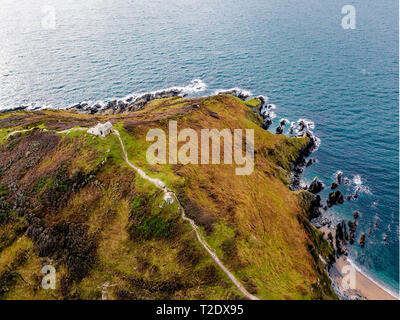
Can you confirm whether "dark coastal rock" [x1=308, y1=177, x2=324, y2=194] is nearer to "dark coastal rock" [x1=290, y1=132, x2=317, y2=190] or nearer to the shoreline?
"dark coastal rock" [x1=290, y1=132, x2=317, y2=190]

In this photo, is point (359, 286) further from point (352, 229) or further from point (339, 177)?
point (339, 177)

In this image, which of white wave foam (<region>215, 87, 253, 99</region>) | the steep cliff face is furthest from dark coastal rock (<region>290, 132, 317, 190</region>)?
white wave foam (<region>215, 87, 253, 99</region>)

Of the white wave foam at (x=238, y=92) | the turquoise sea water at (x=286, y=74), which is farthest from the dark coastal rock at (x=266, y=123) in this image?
the white wave foam at (x=238, y=92)

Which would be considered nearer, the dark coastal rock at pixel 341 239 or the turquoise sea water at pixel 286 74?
the dark coastal rock at pixel 341 239

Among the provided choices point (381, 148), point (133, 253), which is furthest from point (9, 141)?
point (381, 148)

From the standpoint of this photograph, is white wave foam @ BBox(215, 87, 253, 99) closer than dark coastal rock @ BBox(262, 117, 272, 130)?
No

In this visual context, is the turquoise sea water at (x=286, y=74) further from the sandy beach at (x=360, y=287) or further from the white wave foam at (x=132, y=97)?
the white wave foam at (x=132, y=97)
